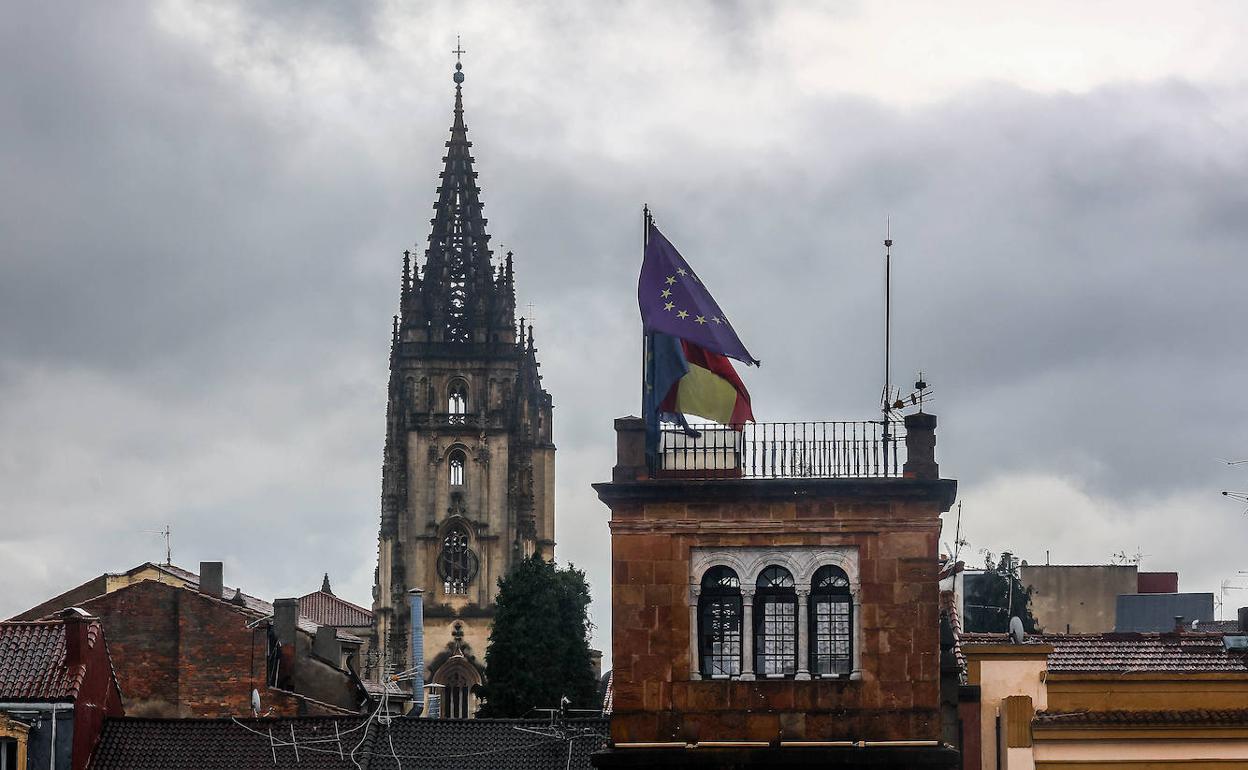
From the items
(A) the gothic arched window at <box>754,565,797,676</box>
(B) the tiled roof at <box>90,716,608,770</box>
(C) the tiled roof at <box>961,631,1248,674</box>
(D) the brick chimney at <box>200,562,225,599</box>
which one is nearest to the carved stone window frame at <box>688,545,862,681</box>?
(A) the gothic arched window at <box>754,565,797,676</box>

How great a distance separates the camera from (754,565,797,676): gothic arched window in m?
41.6

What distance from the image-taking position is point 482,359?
17525cm

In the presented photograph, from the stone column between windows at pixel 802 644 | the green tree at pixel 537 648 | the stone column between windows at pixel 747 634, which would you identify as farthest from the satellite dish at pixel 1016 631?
the green tree at pixel 537 648

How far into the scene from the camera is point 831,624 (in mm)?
41750

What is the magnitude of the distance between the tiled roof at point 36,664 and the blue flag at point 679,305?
58.2 feet

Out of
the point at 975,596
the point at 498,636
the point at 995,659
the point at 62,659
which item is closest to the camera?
the point at 995,659

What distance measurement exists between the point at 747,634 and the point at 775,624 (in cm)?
51

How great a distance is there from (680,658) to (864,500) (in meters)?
3.94

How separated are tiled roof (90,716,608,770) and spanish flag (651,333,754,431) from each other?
1336 centimetres

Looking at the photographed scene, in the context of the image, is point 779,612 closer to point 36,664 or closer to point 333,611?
point 36,664

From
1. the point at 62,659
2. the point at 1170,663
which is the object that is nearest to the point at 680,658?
the point at 1170,663

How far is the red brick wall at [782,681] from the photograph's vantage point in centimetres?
4134

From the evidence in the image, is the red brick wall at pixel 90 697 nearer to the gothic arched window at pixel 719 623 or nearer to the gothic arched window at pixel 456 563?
the gothic arched window at pixel 719 623

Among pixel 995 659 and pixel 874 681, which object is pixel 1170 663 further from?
pixel 874 681
